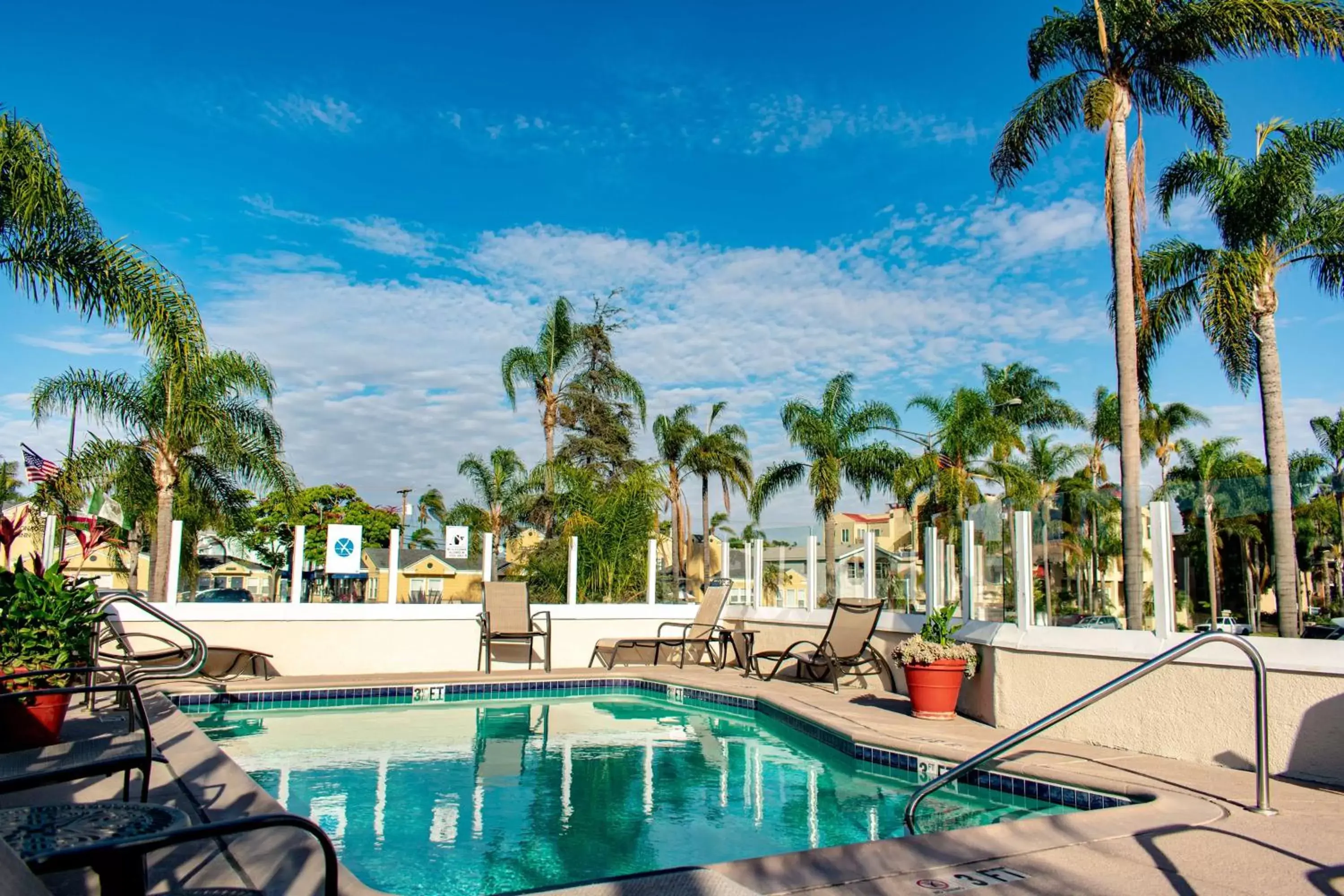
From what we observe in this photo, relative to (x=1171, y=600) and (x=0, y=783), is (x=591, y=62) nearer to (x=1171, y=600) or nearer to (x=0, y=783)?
(x=1171, y=600)

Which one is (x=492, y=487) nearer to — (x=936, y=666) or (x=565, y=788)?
(x=936, y=666)

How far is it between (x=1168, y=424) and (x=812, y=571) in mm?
37040

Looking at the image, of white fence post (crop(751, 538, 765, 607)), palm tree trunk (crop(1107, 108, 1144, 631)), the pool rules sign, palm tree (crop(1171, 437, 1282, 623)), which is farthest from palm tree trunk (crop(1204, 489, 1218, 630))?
palm tree (crop(1171, 437, 1282, 623))

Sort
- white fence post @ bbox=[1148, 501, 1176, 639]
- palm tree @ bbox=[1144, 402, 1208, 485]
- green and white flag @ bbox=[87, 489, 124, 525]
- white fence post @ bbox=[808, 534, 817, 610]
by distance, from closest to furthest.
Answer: white fence post @ bbox=[1148, 501, 1176, 639] < white fence post @ bbox=[808, 534, 817, 610] < green and white flag @ bbox=[87, 489, 124, 525] < palm tree @ bbox=[1144, 402, 1208, 485]

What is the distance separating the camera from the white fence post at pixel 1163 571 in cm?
649

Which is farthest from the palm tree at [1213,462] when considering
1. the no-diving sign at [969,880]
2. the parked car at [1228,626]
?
the no-diving sign at [969,880]

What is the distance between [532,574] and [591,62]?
9641 millimetres

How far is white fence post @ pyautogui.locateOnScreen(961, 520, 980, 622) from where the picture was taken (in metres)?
8.66

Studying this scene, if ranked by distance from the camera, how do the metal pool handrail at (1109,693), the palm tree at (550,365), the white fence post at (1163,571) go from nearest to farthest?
1. the metal pool handrail at (1109,693)
2. the white fence post at (1163,571)
3. the palm tree at (550,365)

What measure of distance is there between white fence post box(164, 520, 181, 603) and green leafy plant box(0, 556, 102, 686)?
13.8 ft

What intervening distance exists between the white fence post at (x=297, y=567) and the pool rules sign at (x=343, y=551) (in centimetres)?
65

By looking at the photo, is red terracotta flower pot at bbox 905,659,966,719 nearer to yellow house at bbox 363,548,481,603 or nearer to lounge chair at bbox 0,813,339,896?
lounge chair at bbox 0,813,339,896

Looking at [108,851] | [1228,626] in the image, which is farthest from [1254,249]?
[108,851]

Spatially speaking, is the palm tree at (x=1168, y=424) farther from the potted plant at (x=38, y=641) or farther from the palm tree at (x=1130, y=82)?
the potted plant at (x=38, y=641)
